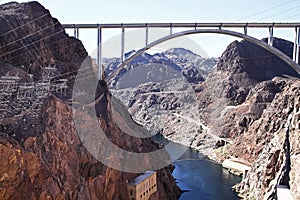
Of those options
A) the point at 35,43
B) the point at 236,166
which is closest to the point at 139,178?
the point at 35,43

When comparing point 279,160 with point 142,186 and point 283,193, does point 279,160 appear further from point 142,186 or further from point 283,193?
point 142,186

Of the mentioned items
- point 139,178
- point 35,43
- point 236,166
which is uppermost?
point 35,43

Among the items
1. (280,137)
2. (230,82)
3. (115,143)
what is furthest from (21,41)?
(230,82)

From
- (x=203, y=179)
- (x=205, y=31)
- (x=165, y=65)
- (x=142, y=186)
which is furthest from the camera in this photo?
(x=165, y=65)

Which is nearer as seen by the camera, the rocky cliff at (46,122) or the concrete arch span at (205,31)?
the rocky cliff at (46,122)

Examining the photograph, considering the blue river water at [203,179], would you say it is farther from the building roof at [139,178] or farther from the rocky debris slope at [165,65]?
the rocky debris slope at [165,65]

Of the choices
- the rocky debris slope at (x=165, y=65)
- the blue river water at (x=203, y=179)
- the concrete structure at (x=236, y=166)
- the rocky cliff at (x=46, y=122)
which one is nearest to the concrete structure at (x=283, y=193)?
the blue river water at (x=203, y=179)
